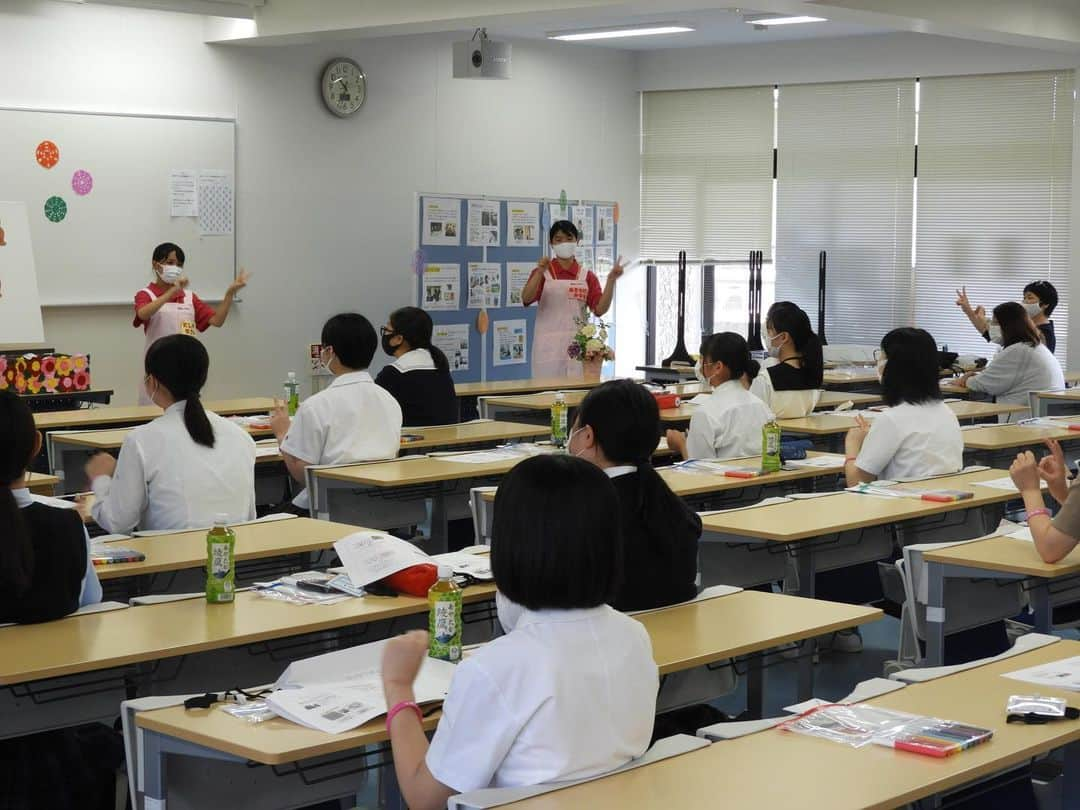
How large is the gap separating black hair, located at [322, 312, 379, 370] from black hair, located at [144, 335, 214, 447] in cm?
119

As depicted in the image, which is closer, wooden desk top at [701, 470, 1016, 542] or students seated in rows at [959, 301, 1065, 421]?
wooden desk top at [701, 470, 1016, 542]

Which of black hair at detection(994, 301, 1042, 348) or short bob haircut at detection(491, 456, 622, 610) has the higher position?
black hair at detection(994, 301, 1042, 348)

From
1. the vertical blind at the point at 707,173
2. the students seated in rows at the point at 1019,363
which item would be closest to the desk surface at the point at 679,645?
the students seated in rows at the point at 1019,363

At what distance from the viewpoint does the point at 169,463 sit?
4.47 m

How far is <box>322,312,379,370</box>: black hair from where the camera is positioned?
566cm

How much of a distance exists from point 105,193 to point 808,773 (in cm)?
746

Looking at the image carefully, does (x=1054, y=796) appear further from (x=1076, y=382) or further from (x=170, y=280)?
(x=1076, y=382)

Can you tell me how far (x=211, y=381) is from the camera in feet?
31.8

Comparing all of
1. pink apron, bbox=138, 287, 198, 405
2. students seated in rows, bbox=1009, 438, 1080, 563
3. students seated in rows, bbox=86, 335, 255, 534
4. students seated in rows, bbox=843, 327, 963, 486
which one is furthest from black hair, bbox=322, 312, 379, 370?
pink apron, bbox=138, 287, 198, 405

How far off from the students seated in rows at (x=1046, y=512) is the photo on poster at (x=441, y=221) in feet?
22.5

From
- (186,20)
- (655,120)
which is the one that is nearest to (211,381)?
(186,20)

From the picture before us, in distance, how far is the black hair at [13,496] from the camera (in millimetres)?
3141

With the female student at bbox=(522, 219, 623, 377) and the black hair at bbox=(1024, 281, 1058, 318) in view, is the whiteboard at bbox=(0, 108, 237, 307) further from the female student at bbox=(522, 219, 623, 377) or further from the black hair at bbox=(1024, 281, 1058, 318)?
the black hair at bbox=(1024, 281, 1058, 318)

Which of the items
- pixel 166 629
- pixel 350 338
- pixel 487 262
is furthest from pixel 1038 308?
pixel 166 629
